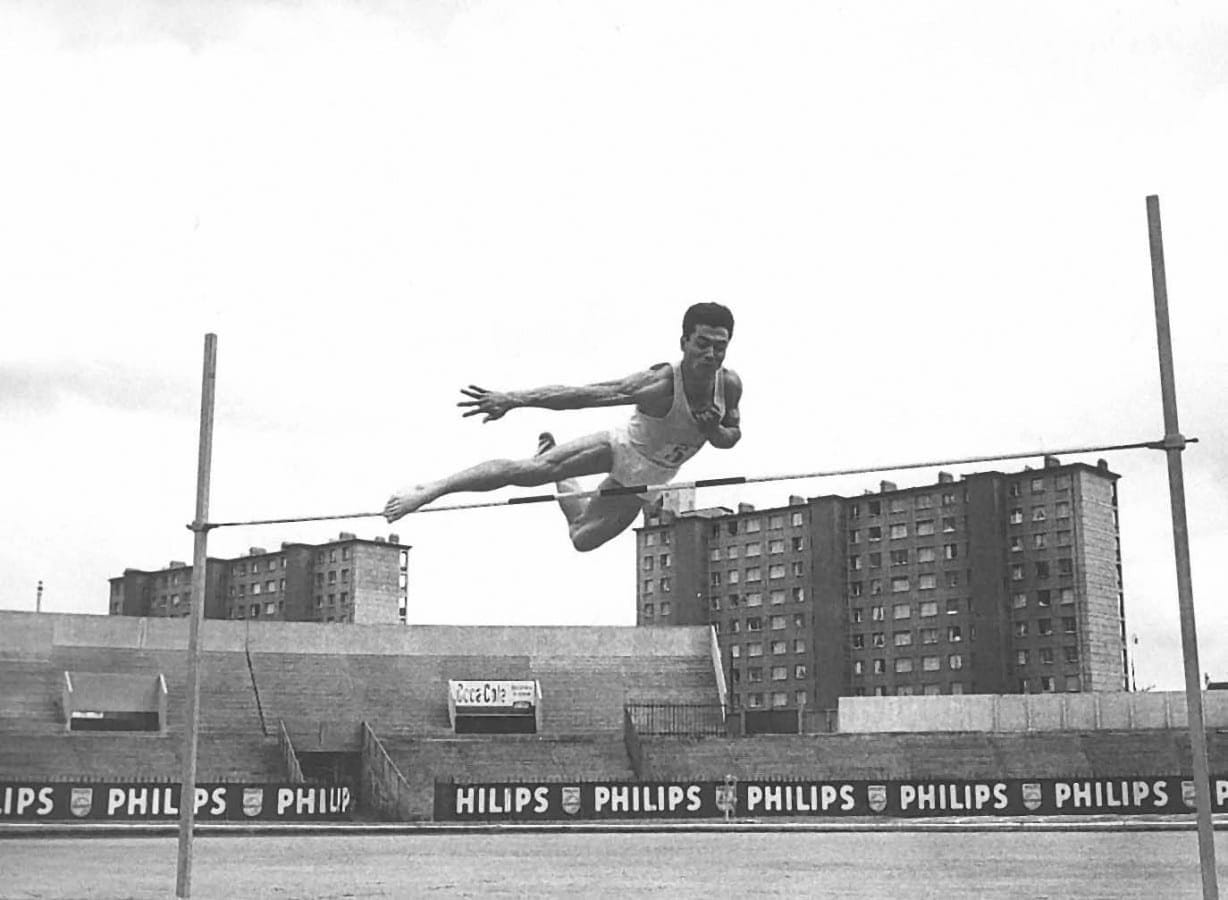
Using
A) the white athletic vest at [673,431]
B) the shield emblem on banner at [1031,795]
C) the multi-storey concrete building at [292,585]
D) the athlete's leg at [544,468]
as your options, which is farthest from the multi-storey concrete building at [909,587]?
the white athletic vest at [673,431]

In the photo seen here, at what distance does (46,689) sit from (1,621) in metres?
3.01

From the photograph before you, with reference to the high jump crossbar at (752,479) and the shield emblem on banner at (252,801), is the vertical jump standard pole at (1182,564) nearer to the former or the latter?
the high jump crossbar at (752,479)

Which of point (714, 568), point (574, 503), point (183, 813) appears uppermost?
point (714, 568)

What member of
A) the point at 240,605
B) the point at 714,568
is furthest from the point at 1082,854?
the point at 240,605

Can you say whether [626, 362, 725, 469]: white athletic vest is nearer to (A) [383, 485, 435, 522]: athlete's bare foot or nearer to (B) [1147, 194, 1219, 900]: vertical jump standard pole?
(A) [383, 485, 435, 522]: athlete's bare foot

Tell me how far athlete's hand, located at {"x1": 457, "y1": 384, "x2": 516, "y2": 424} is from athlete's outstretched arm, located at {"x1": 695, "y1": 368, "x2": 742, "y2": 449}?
1.65 meters

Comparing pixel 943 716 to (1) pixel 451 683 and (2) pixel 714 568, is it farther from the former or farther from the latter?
(2) pixel 714 568

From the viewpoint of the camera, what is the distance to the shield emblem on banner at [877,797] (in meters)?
34.7

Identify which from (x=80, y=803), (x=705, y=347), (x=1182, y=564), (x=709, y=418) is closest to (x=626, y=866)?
(x=709, y=418)

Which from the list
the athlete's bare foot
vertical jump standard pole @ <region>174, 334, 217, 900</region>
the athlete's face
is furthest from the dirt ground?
the athlete's face

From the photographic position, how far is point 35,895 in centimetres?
1411

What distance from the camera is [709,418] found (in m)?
11.9

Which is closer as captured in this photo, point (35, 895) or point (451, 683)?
point (35, 895)

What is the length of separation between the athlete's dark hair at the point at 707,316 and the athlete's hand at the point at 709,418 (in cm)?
73
